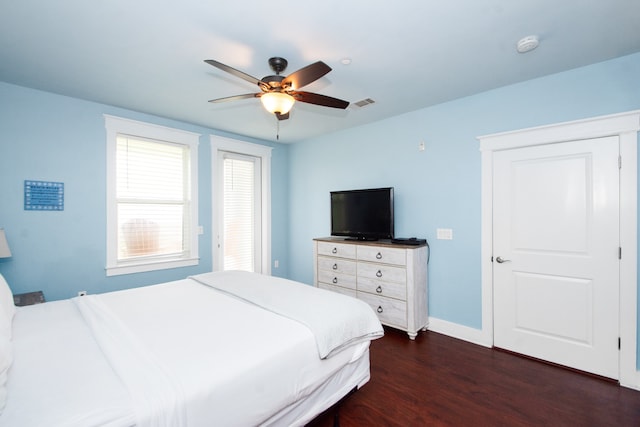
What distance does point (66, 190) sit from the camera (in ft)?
9.57

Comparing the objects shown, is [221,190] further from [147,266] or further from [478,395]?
[478,395]

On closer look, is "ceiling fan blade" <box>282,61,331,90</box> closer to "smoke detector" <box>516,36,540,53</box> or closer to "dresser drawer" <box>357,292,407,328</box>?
"smoke detector" <box>516,36,540,53</box>

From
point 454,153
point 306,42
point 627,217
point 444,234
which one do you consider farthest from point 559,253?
point 306,42

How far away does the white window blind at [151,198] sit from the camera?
11.0 ft

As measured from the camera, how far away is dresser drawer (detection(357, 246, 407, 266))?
3053 mm

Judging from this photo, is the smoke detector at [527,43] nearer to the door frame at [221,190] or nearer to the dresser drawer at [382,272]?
the dresser drawer at [382,272]

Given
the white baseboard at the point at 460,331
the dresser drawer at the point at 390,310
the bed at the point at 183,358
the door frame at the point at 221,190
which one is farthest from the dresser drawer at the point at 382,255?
the door frame at the point at 221,190

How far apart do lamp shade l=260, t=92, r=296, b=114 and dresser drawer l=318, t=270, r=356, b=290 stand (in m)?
2.23

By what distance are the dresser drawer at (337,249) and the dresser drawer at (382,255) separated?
0.10 meters

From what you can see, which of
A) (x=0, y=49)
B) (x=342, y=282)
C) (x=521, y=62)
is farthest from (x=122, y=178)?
(x=521, y=62)

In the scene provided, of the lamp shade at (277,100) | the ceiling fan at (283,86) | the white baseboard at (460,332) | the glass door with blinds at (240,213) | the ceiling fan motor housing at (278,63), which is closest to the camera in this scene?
the ceiling fan at (283,86)

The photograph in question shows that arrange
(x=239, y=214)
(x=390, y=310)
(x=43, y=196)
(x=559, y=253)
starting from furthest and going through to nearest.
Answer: (x=239, y=214) < (x=390, y=310) < (x=43, y=196) < (x=559, y=253)

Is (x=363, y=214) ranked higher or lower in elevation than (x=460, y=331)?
higher

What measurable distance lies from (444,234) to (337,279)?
1.41m
